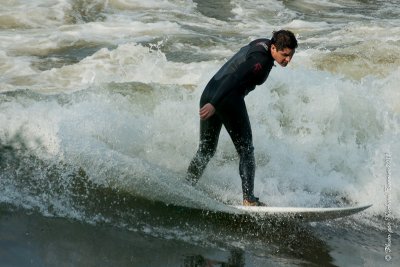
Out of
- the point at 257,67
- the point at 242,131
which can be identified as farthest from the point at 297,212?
the point at 257,67

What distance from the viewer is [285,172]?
7547 mm

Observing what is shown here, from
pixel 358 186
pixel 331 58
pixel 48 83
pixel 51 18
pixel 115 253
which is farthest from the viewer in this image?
pixel 51 18

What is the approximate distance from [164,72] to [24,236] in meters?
6.16

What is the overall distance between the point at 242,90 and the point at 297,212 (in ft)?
3.93

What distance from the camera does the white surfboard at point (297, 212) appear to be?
5969 millimetres

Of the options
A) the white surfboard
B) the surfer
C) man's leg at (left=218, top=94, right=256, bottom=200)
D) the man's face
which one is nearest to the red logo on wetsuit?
the surfer

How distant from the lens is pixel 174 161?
7.46 metres

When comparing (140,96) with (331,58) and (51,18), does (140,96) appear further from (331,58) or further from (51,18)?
(51,18)

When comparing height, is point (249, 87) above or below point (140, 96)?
above

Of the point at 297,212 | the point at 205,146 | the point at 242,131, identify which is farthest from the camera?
the point at 205,146

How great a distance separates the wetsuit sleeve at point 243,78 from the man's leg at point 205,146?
1.18ft

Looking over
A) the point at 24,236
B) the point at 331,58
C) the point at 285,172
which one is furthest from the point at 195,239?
the point at 331,58

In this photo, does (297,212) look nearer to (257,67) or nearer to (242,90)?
(242,90)

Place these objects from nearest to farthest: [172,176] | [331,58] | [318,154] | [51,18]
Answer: [172,176] → [318,154] → [331,58] → [51,18]
